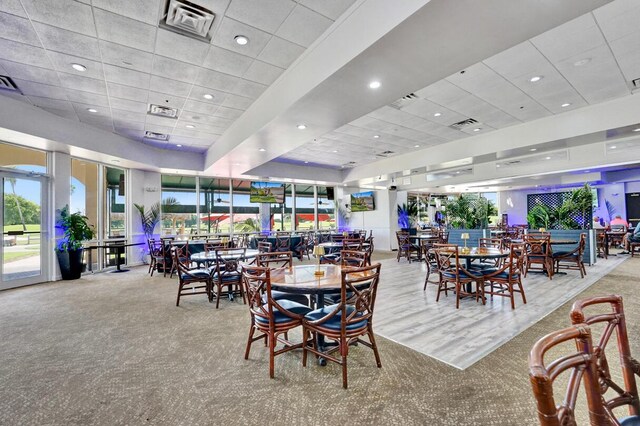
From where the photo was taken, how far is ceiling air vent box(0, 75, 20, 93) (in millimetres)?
4868

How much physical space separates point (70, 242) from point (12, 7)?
583cm

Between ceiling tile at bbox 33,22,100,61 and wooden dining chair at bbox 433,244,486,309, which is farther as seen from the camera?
wooden dining chair at bbox 433,244,486,309

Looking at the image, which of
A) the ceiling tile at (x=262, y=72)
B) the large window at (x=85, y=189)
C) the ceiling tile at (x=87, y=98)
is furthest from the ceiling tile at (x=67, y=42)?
the large window at (x=85, y=189)

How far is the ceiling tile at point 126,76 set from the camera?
4.58 meters

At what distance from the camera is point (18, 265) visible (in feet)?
22.2

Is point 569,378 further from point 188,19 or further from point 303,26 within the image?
point 188,19

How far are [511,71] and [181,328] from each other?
19.9ft

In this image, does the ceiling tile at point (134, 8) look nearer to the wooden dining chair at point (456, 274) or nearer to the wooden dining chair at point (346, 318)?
the wooden dining chair at point (346, 318)

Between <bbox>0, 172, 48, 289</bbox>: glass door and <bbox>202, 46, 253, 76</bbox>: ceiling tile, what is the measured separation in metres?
5.88

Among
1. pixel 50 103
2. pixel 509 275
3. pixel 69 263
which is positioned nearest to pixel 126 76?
pixel 50 103

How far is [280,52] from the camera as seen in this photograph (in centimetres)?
416

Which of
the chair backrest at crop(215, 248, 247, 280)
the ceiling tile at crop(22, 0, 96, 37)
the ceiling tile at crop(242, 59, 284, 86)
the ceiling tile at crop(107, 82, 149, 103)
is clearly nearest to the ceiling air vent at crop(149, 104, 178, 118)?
the ceiling tile at crop(107, 82, 149, 103)

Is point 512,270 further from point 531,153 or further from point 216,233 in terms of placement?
point 216,233

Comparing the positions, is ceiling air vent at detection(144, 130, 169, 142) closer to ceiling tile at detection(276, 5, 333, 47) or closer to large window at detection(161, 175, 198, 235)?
large window at detection(161, 175, 198, 235)
